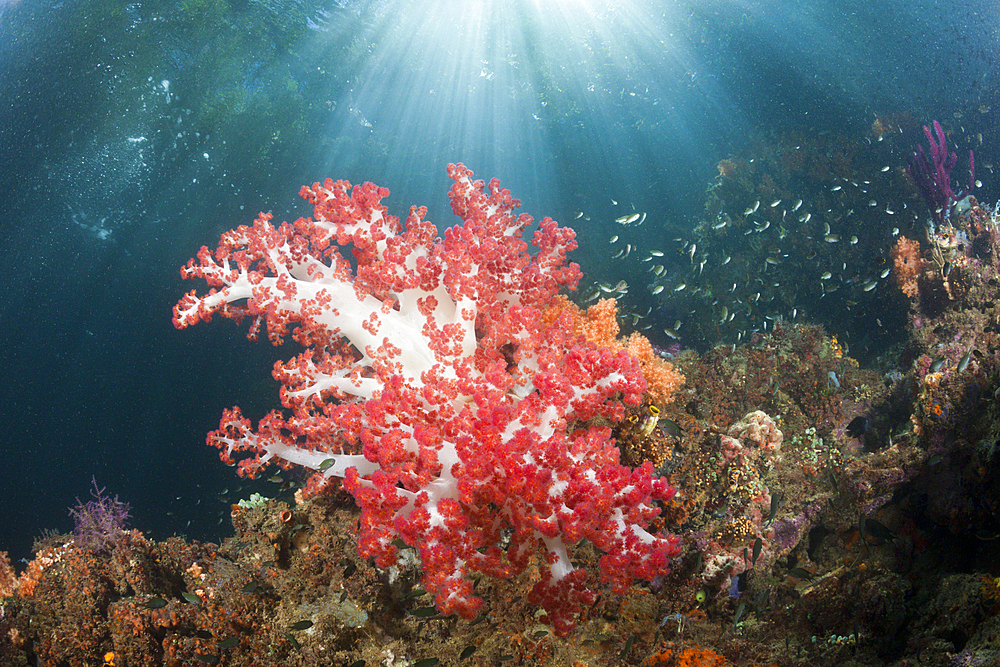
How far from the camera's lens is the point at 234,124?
45.8ft

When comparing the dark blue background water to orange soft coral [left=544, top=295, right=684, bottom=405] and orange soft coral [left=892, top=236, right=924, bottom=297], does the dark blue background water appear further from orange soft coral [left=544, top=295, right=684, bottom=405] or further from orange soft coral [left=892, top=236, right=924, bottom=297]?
orange soft coral [left=544, top=295, right=684, bottom=405]

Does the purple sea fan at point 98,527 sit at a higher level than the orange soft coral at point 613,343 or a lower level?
lower

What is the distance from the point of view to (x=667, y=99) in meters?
22.3

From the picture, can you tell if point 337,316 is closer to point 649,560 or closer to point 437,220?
point 649,560

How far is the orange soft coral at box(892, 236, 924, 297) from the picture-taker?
898cm

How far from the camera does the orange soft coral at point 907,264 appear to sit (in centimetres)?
898

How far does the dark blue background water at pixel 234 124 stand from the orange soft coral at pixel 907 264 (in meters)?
7.92

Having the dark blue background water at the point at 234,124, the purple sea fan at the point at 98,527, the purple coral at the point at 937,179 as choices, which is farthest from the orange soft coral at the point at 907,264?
the purple sea fan at the point at 98,527

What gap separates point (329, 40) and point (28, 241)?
447 inches

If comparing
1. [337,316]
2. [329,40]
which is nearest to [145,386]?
[329,40]

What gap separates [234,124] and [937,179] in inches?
801

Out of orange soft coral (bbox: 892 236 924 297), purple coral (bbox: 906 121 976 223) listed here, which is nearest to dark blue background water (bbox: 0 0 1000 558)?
purple coral (bbox: 906 121 976 223)

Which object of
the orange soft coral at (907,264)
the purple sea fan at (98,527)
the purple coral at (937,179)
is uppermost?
the purple coral at (937,179)

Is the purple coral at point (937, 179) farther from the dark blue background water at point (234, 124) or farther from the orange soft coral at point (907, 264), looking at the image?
the dark blue background water at point (234, 124)
